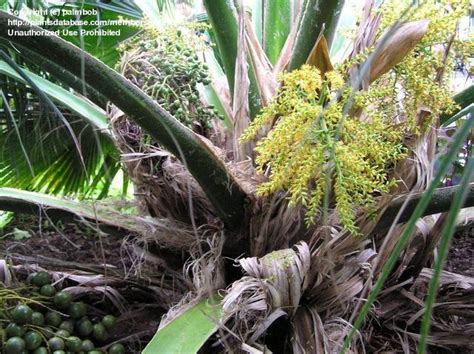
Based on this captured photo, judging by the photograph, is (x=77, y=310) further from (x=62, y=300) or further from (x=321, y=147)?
(x=321, y=147)

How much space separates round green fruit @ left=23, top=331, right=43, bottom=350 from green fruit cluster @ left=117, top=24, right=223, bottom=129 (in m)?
0.40

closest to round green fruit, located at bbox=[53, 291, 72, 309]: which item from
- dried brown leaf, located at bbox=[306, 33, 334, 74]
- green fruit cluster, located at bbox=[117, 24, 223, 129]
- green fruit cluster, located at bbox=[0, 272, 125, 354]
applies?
green fruit cluster, located at bbox=[0, 272, 125, 354]

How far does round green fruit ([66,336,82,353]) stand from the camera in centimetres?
83

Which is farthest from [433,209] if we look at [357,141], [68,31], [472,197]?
[68,31]

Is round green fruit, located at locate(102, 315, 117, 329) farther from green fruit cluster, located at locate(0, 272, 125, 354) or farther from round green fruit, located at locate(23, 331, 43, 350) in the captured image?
round green fruit, located at locate(23, 331, 43, 350)

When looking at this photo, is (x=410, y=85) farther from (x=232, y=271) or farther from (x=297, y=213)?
(x=232, y=271)

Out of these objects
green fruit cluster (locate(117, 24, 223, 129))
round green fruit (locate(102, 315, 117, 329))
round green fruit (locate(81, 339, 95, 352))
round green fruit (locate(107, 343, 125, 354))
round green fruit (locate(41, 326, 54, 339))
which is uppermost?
green fruit cluster (locate(117, 24, 223, 129))

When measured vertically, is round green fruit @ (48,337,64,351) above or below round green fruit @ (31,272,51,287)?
below

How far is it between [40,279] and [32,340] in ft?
0.45

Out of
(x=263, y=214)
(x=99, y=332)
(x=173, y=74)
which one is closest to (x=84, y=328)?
(x=99, y=332)

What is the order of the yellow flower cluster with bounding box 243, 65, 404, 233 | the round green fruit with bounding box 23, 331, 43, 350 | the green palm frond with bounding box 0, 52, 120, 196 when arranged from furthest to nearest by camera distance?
1. the green palm frond with bounding box 0, 52, 120, 196
2. the round green fruit with bounding box 23, 331, 43, 350
3. the yellow flower cluster with bounding box 243, 65, 404, 233

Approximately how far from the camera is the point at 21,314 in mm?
827

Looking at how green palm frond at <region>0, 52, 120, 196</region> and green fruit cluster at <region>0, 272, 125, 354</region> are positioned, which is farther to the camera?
green palm frond at <region>0, 52, 120, 196</region>

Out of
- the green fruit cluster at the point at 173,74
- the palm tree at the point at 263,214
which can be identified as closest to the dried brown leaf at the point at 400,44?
the palm tree at the point at 263,214
